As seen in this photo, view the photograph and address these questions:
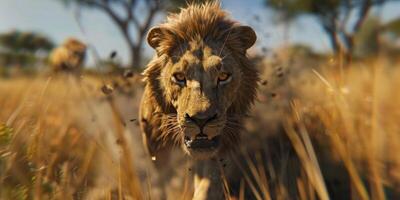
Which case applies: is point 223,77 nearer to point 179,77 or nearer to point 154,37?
point 179,77

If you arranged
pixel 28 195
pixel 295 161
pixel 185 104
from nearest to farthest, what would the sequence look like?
pixel 28 195 < pixel 185 104 < pixel 295 161

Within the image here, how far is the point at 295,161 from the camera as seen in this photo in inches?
152

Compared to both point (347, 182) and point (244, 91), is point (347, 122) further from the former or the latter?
point (347, 182)

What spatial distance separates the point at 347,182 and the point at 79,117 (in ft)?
13.6

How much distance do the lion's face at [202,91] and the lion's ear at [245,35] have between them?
0.20 m

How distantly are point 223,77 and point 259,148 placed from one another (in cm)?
265

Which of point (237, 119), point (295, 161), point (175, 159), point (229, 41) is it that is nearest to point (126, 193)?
point (237, 119)

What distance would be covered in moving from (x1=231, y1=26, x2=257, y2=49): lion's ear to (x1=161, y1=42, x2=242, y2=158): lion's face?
0.20 m

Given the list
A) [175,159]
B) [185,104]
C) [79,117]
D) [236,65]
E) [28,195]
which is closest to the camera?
[28,195]

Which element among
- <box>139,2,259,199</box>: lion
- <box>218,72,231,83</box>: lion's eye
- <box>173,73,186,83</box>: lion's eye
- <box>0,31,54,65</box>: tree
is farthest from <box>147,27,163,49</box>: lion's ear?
<box>0,31,54,65</box>: tree

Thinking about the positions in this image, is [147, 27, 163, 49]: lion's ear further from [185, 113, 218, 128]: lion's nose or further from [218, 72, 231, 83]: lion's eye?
[185, 113, 218, 128]: lion's nose

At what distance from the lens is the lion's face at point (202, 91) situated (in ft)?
8.06

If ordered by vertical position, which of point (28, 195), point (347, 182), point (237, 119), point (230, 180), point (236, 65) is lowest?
point (347, 182)

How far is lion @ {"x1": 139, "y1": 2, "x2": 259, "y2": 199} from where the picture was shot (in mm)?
2529
